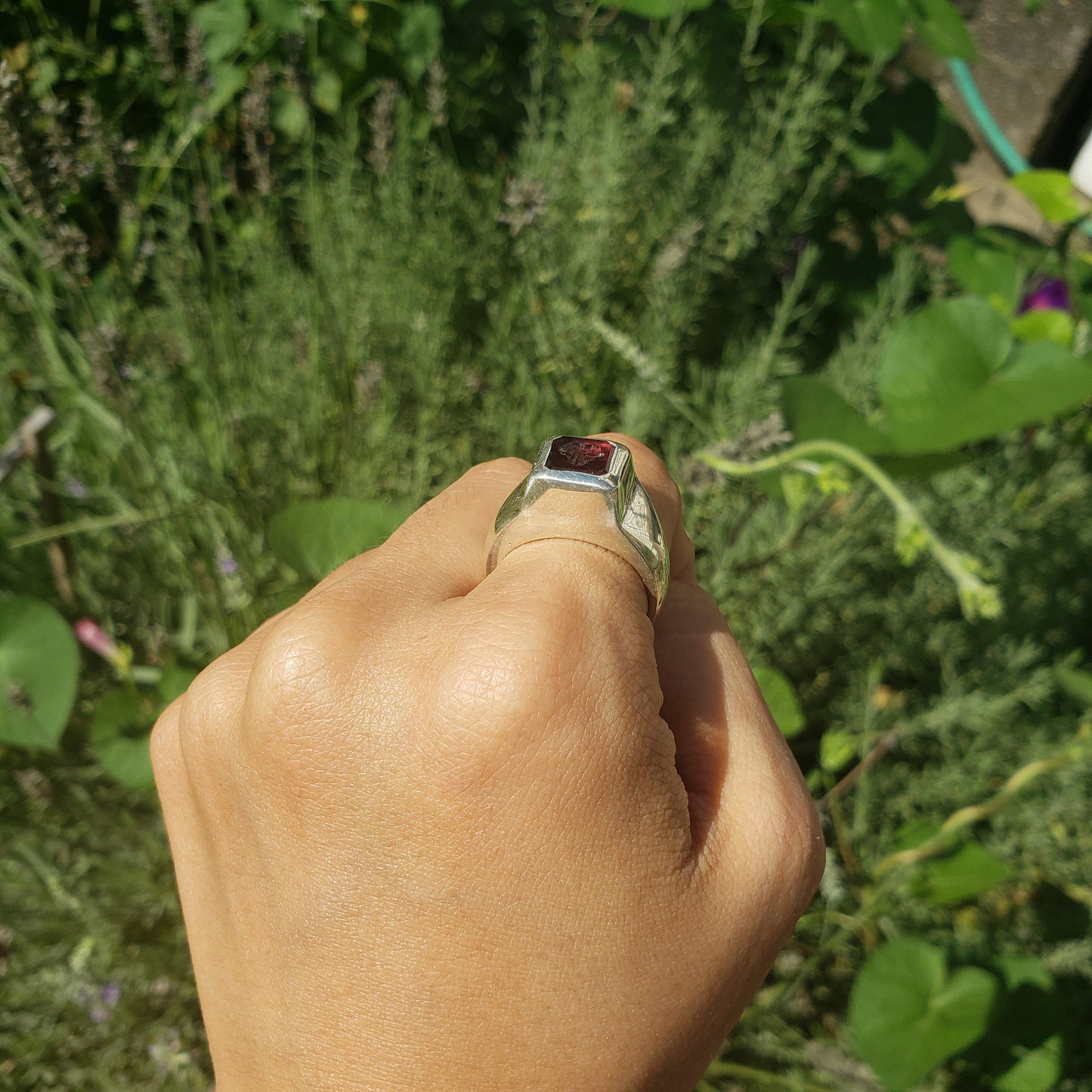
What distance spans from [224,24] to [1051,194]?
1.81 metres

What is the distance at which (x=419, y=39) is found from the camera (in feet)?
6.44

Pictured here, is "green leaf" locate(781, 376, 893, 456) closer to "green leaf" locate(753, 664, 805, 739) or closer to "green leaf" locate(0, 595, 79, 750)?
"green leaf" locate(753, 664, 805, 739)

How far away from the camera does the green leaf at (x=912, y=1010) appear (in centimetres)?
133

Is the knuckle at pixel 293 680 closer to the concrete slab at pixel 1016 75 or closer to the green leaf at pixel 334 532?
Result: the green leaf at pixel 334 532

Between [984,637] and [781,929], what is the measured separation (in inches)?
58.7

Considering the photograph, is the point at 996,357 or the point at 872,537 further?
the point at 872,537

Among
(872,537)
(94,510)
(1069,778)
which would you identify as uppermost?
(872,537)

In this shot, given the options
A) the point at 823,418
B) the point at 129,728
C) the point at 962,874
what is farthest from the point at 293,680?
the point at 962,874

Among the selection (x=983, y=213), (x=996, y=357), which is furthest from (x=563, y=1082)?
(x=983, y=213)

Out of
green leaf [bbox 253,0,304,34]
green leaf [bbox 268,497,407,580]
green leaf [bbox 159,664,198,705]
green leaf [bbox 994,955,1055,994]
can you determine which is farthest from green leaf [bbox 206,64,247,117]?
green leaf [bbox 994,955,1055,994]

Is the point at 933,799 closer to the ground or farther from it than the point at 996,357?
closer to the ground

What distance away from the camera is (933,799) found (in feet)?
5.89

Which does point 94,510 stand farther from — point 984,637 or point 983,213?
point 983,213

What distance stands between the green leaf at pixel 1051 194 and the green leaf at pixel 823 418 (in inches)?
30.9
